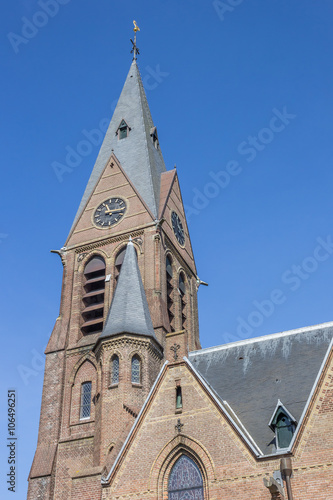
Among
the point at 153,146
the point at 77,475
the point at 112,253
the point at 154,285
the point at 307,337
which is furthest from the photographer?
the point at 153,146

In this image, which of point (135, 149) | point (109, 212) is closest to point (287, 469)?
point (109, 212)

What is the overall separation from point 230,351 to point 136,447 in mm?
6623

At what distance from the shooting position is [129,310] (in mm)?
30484

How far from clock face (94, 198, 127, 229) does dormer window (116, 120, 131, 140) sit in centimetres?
791

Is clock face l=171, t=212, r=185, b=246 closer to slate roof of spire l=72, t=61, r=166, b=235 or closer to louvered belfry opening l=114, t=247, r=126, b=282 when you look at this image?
slate roof of spire l=72, t=61, r=166, b=235

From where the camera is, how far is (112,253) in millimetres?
42656

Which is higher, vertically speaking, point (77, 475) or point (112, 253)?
point (112, 253)

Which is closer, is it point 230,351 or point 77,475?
point 77,475

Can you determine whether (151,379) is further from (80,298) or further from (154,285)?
(80,298)

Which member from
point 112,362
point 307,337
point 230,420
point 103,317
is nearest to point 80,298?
point 103,317

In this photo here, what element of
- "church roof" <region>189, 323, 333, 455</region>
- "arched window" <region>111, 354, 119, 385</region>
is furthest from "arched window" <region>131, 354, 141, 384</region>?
"church roof" <region>189, 323, 333, 455</region>

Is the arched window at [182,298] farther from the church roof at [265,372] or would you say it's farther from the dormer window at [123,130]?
the church roof at [265,372]

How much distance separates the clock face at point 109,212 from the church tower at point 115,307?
9 cm

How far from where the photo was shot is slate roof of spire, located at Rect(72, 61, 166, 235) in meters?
46.3
